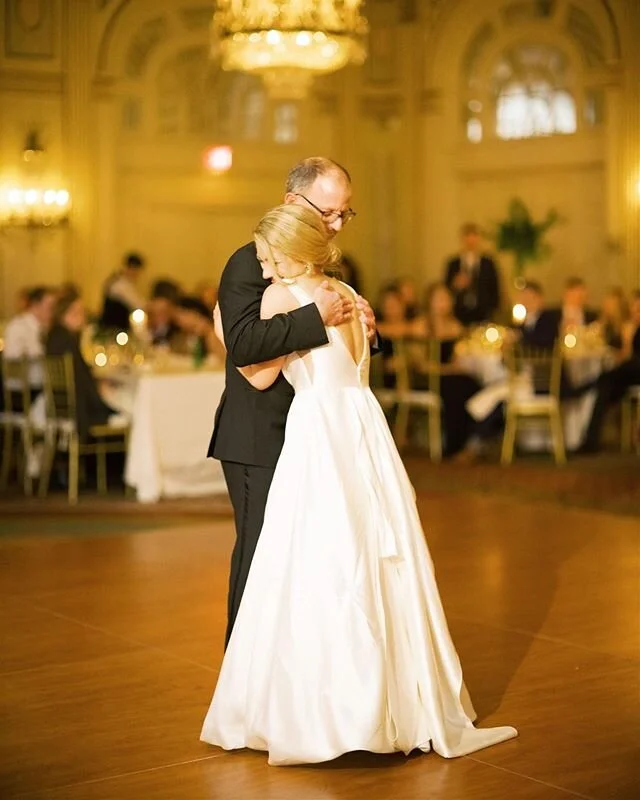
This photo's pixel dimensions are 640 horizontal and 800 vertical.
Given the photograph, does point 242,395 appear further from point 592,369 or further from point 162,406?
point 592,369

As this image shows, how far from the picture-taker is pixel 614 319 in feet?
38.4

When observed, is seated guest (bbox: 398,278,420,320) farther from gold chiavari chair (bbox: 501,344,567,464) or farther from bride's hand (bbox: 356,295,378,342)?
bride's hand (bbox: 356,295,378,342)

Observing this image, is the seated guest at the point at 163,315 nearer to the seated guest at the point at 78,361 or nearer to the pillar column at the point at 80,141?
the seated guest at the point at 78,361

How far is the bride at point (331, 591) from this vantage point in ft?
12.5

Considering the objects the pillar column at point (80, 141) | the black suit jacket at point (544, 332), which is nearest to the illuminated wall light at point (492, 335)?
the black suit jacket at point (544, 332)

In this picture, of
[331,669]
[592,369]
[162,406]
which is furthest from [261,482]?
[592,369]

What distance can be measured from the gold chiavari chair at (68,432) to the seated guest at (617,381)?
11.4ft

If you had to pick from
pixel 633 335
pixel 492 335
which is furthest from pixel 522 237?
pixel 633 335

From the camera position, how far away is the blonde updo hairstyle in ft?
12.8

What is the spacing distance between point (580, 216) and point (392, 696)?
10.6 m

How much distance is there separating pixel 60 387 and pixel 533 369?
130 inches

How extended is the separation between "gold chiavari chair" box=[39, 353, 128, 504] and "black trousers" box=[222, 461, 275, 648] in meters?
5.17

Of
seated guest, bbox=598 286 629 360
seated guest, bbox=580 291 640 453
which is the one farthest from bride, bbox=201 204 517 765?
seated guest, bbox=598 286 629 360

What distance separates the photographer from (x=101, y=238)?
533 inches
